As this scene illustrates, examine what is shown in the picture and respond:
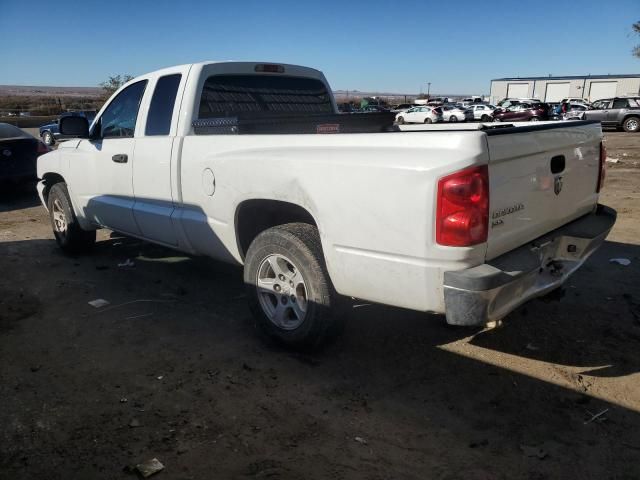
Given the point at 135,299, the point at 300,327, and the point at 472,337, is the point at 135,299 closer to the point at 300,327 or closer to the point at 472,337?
the point at 300,327

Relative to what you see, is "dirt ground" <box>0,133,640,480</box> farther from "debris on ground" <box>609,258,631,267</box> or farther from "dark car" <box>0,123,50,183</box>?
"dark car" <box>0,123,50,183</box>

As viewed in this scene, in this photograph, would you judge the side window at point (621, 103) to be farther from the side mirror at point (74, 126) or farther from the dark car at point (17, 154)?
the side mirror at point (74, 126)

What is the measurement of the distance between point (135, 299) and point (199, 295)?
Answer: 0.59m

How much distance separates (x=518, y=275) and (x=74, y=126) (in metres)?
4.58

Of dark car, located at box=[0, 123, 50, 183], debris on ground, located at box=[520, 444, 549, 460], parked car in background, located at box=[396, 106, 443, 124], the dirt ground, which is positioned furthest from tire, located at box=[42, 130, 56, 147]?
parked car in background, located at box=[396, 106, 443, 124]

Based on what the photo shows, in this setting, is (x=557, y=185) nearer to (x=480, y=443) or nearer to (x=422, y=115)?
(x=480, y=443)

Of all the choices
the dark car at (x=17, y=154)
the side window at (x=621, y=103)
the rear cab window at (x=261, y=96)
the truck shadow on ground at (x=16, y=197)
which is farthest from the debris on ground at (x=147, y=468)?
the side window at (x=621, y=103)

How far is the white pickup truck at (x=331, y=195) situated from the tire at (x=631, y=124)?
25.4m

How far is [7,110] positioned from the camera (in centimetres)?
4072

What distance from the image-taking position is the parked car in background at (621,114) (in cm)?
2502

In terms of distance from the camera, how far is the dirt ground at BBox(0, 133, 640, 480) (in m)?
2.58

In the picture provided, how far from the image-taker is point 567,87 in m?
70.5

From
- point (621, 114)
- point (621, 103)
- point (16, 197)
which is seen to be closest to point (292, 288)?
point (16, 197)

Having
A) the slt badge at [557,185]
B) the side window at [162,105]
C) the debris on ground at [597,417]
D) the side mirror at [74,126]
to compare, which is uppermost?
the side window at [162,105]
